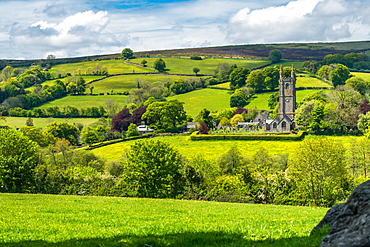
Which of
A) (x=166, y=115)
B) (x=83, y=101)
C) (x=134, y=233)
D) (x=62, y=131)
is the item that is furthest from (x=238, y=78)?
(x=134, y=233)

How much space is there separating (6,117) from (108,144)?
59.1 meters

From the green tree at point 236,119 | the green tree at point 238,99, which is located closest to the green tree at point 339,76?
the green tree at point 238,99

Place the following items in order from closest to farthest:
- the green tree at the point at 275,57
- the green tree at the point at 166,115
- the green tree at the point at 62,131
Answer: the green tree at the point at 62,131, the green tree at the point at 166,115, the green tree at the point at 275,57

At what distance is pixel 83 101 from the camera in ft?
474

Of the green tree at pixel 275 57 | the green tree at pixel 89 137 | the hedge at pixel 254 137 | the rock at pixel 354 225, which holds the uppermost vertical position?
the green tree at pixel 275 57

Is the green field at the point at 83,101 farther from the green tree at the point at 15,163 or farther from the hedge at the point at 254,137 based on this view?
the green tree at the point at 15,163

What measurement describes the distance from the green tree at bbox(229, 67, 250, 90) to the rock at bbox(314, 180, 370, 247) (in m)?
139

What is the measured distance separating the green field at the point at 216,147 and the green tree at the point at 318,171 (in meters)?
32.6

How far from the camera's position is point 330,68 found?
15312cm

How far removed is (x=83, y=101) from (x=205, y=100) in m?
47.3

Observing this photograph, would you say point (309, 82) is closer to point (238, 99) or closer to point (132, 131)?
point (238, 99)

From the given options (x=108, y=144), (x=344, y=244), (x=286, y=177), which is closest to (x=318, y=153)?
(x=286, y=177)

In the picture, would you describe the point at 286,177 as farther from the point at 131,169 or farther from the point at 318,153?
the point at 131,169

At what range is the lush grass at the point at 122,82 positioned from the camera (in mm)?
159375
